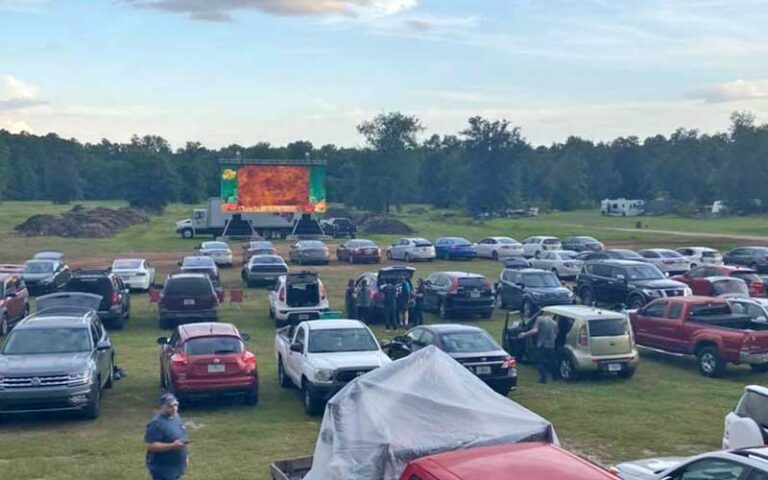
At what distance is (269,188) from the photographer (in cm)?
6688

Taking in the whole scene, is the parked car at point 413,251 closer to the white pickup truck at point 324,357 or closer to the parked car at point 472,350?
the parked car at point 472,350

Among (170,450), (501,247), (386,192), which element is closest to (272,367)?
(170,450)

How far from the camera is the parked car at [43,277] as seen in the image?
34.1 meters

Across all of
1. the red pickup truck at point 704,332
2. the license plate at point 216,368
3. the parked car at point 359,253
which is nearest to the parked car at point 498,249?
the parked car at point 359,253

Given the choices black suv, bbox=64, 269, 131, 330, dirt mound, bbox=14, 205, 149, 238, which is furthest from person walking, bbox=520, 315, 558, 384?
dirt mound, bbox=14, 205, 149, 238

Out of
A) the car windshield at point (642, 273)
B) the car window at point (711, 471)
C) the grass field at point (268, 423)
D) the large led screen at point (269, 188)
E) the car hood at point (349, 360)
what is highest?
the large led screen at point (269, 188)

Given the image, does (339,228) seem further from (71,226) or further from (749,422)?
(749,422)

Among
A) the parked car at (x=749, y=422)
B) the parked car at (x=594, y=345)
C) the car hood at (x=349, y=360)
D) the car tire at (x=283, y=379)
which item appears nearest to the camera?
the parked car at (x=749, y=422)

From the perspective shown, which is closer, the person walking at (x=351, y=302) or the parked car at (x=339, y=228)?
the person walking at (x=351, y=302)

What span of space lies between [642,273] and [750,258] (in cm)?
1360

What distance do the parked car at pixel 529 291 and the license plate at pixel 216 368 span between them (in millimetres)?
13470

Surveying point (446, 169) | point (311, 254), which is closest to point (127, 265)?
point (311, 254)

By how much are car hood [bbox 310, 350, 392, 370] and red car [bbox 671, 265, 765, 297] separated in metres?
16.6

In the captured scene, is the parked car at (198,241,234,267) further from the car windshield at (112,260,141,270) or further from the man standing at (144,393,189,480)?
the man standing at (144,393,189,480)
